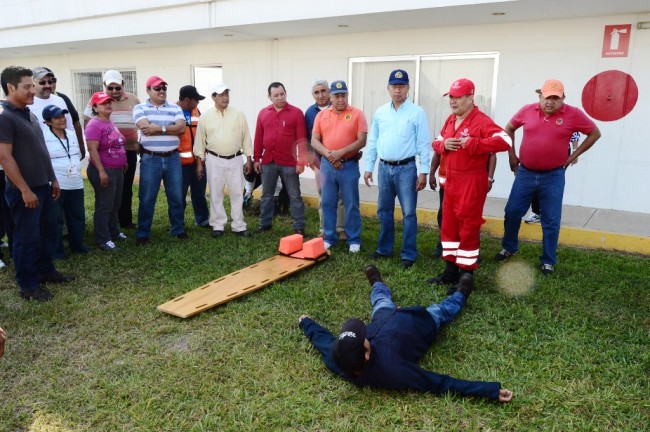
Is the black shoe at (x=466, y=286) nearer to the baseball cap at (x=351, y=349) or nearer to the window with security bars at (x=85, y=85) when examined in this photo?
the baseball cap at (x=351, y=349)

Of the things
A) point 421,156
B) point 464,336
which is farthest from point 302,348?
point 421,156

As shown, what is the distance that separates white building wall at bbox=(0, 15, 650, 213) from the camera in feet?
23.6

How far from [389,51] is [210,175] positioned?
4.16 m

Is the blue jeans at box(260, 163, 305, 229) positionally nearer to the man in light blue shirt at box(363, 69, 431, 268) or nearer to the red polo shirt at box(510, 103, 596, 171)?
the man in light blue shirt at box(363, 69, 431, 268)

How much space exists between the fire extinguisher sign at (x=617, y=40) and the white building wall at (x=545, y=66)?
7 centimetres

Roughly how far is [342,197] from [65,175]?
9.99ft

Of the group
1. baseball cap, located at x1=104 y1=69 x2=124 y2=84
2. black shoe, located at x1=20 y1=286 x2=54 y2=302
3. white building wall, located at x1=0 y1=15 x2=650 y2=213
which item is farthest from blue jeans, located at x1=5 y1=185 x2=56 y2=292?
white building wall, located at x1=0 y1=15 x2=650 y2=213

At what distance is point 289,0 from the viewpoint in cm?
824

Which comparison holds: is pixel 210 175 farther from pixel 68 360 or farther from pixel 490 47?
pixel 490 47

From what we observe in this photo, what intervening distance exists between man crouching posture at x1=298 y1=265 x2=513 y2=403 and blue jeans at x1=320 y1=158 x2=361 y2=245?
2225 mm

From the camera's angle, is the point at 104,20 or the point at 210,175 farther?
the point at 104,20

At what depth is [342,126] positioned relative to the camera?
228 inches

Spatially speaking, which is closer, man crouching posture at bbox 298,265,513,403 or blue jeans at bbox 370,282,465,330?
man crouching posture at bbox 298,265,513,403

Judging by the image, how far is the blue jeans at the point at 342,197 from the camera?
5.95 meters
